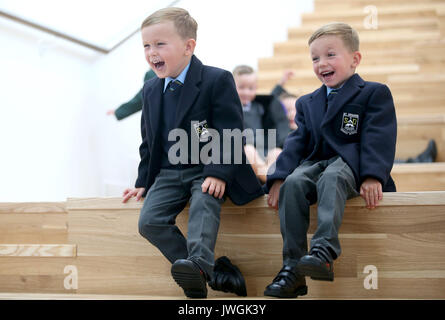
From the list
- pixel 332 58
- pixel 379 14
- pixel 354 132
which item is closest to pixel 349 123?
pixel 354 132

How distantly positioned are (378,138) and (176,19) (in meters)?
0.46

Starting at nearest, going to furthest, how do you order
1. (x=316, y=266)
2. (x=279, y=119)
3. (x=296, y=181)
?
(x=316, y=266)
(x=296, y=181)
(x=279, y=119)

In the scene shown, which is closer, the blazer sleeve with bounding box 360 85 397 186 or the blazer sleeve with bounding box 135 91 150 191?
the blazer sleeve with bounding box 360 85 397 186

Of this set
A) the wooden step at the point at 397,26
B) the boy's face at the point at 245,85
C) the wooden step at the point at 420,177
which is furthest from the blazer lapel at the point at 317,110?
the wooden step at the point at 397,26

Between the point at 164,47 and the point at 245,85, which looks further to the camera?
the point at 245,85

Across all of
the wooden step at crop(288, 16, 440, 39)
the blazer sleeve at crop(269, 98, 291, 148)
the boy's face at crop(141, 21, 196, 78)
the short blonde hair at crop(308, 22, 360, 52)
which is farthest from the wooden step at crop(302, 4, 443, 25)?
the boy's face at crop(141, 21, 196, 78)

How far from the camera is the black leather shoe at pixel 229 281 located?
1034 mm

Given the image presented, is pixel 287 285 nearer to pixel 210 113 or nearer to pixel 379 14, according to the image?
pixel 210 113

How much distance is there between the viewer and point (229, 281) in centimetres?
104

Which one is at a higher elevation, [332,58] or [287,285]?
[332,58]

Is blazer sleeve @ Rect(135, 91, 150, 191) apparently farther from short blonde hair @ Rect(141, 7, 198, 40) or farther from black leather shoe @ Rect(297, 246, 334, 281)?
black leather shoe @ Rect(297, 246, 334, 281)

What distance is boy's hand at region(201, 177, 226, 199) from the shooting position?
1.02 metres

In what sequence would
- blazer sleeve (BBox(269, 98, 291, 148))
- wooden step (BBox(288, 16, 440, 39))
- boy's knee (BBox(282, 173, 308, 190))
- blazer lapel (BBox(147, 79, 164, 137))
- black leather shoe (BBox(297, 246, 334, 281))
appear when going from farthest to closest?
wooden step (BBox(288, 16, 440, 39)), blazer sleeve (BBox(269, 98, 291, 148)), blazer lapel (BBox(147, 79, 164, 137)), boy's knee (BBox(282, 173, 308, 190)), black leather shoe (BBox(297, 246, 334, 281))

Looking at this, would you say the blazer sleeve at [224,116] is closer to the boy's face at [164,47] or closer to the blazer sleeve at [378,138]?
the boy's face at [164,47]
